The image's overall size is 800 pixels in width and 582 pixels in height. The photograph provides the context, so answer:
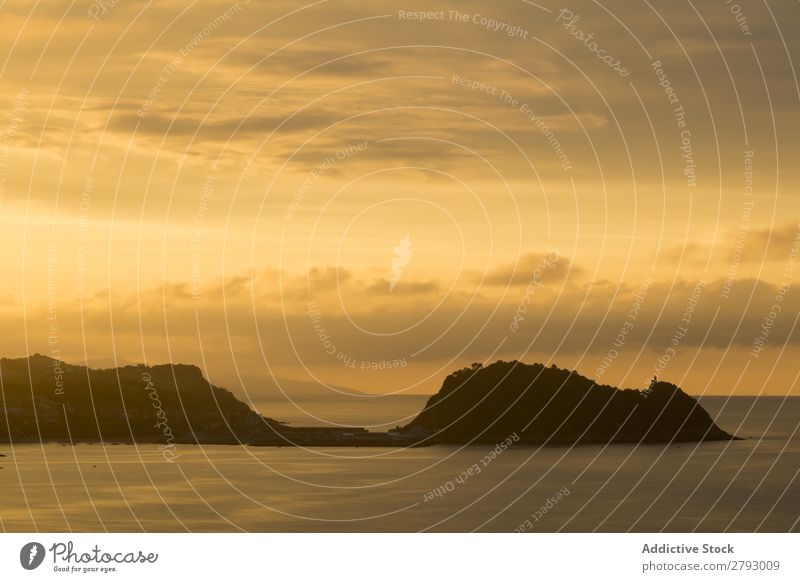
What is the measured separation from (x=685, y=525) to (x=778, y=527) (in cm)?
1446

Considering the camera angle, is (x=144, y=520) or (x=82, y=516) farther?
(x=82, y=516)

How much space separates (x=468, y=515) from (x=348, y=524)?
19.7 meters

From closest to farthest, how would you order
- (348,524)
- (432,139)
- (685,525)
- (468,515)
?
(432,139)
(348,524)
(468,515)
(685,525)

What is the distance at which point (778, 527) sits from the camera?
17438 centimetres
